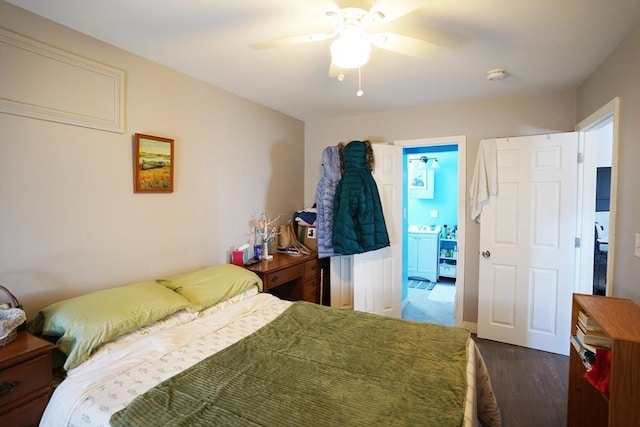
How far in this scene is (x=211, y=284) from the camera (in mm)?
2326

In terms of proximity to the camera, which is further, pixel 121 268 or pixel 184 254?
pixel 184 254

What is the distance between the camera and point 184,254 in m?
2.63

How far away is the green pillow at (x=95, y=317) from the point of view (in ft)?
5.05

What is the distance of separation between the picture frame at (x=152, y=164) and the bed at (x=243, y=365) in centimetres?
69

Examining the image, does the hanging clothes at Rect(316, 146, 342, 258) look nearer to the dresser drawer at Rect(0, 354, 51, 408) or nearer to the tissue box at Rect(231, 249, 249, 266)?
the tissue box at Rect(231, 249, 249, 266)

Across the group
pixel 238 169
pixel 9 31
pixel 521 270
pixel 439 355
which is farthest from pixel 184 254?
pixel 521 270

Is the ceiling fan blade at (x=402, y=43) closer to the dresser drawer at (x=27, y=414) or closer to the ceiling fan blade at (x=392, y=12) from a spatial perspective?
the ceiling fan blade at (x=392, y=12)

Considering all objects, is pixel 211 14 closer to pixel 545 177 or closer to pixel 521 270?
pixel 545 177

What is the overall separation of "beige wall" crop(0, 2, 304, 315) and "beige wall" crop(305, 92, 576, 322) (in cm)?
117

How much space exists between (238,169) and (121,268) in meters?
1.38

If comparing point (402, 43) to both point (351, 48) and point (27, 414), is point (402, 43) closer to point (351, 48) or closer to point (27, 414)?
point (351, 48)

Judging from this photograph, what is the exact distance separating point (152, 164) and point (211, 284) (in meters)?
0.96

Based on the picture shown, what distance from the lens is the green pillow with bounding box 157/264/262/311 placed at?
2186mm

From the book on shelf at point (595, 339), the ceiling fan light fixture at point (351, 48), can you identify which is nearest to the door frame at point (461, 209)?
the book on shelf at point (595, 339)
